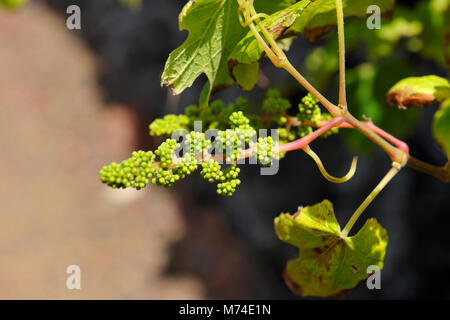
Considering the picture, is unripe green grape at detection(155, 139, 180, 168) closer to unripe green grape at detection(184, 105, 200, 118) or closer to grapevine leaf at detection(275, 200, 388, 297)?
unripe green grape at detection(184, 105, 200, 118)

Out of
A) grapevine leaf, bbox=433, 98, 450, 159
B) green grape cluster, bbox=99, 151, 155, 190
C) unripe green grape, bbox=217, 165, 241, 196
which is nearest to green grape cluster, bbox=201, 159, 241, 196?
unripe green grape, bbox=217, 165, 241, 196

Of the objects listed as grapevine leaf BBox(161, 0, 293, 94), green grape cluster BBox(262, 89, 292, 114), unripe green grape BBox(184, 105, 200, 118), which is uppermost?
grapevine leaf BBox(161, 0, 293, 94)

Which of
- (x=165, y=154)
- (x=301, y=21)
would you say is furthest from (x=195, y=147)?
(x=301, y=21)

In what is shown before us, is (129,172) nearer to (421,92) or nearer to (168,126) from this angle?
(168,126)

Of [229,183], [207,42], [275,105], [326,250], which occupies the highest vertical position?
[207,42]

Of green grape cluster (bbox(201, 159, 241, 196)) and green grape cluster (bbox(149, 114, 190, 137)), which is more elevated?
green grape cluster (bbox(149, 114, 190, 137))

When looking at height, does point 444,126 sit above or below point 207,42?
below

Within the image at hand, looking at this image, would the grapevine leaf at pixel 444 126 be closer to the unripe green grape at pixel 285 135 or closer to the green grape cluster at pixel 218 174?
the unripe green grape at pixel 285 135
